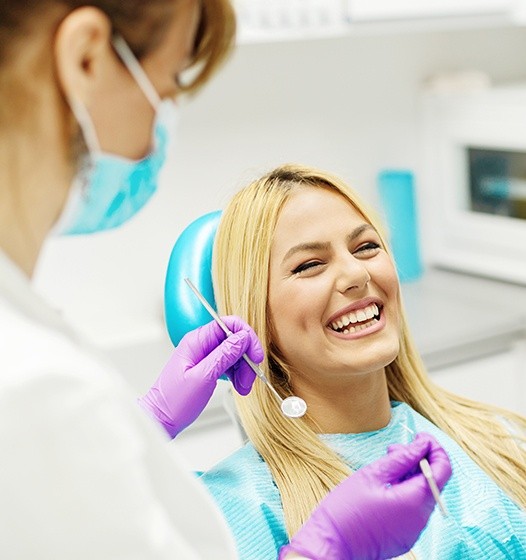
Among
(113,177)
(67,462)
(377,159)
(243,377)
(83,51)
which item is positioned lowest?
(377,159)

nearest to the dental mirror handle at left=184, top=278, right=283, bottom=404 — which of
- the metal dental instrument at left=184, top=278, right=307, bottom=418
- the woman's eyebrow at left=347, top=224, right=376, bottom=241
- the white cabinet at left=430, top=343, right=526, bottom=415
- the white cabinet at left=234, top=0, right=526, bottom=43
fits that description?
the metal dental instrument at left=184, top=278, right=307, bottom=418

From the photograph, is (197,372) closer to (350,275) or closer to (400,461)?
(350,275)

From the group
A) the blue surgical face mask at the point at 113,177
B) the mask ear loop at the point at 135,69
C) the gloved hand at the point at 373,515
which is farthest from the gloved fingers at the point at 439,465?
the mask ear loop at the point at 135,69

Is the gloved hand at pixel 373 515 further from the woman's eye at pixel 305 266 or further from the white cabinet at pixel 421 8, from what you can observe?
the white cabinet at pixel 421 8

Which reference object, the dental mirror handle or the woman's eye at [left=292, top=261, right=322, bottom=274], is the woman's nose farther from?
the dental mirror handle

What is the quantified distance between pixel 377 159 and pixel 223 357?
181 centimetres

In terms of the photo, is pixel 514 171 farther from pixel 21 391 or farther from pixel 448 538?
pixel 21 391

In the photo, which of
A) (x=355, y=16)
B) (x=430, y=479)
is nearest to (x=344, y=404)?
(x=430, y=479)

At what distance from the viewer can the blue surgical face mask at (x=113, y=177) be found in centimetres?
86

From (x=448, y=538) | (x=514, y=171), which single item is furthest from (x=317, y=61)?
(x=448, y=538)

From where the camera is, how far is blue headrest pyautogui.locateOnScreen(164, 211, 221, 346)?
1.67m

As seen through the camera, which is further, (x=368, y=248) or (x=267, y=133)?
(x=267, y=133)

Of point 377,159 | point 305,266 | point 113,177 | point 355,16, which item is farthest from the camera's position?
point 377,159

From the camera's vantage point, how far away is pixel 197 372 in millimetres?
1551
